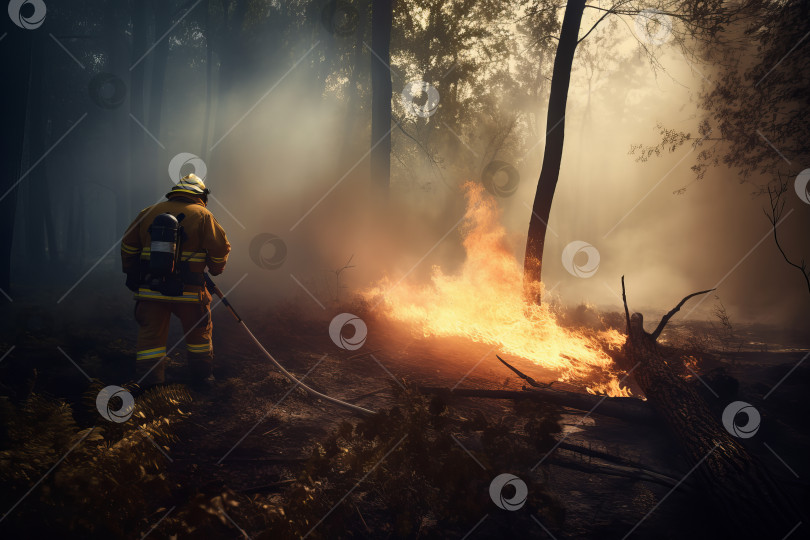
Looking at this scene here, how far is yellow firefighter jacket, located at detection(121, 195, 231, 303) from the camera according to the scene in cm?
432

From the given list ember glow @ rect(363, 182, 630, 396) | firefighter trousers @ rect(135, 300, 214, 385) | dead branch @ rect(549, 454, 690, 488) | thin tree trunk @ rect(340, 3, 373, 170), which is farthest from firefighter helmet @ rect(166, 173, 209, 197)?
thin tree trunk @ rect(340, 3, 373, 170)

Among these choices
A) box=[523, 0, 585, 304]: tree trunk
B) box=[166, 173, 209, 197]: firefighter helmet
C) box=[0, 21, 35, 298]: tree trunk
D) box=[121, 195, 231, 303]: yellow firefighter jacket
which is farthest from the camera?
box=[523, 0, 585, 304]: tree trunk

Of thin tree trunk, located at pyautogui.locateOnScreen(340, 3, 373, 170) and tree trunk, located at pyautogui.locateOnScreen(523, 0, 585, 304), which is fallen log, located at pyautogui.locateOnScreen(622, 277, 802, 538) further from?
thin tree trunk, located at pyautogui.locateOnScreen(340, 3, 373, 170)

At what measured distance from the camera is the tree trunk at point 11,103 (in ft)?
26.8

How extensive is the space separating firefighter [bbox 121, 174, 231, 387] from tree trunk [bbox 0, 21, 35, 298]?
22.7 ft

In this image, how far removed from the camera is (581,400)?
4641mm

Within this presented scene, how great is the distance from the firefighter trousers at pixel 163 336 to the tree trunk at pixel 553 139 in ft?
23.7

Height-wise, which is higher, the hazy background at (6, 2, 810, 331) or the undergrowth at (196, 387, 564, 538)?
the hazy background at (6, 2, 810, 331)

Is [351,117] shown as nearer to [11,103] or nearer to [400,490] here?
[11,103]

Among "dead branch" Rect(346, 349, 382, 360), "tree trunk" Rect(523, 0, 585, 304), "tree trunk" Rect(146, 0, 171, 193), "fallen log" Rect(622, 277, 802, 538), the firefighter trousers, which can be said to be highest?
"tree trunk" Rect(146, 0, 171, 193)

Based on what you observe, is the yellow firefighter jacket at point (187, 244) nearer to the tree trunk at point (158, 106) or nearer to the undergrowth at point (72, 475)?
the undergrowth at point (72, 475)

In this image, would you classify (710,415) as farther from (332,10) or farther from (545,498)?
(332,10)

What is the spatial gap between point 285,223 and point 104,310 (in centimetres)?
1071

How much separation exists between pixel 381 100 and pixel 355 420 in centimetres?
1066
